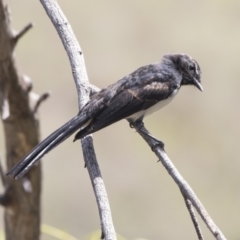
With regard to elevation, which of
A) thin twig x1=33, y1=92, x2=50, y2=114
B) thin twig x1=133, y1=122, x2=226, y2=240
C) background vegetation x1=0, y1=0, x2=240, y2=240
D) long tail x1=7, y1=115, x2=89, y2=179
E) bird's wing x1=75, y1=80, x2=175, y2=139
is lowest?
background vegetation x1=0, y1=0, x2=240, y2=240

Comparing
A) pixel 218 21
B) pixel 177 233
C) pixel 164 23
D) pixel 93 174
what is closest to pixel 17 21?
pixel 164 23

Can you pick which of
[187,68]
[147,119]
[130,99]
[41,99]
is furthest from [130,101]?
[147,119]

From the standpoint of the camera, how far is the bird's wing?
3656 mm

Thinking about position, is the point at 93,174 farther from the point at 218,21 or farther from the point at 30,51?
the point at 218,21

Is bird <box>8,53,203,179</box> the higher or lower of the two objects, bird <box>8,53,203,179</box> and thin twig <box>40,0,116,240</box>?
the lower

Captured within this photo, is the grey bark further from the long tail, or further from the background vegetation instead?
the background vegetation

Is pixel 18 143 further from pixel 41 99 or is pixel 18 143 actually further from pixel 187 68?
pixel 187 68

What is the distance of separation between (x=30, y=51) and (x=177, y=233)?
405 centimetres

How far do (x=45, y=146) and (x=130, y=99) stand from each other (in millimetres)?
731

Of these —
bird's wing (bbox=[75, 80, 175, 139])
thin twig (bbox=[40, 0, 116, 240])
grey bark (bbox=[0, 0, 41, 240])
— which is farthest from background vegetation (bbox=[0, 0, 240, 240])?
thin twig (bbox=[40, 0, 116, 240])

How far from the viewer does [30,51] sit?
1033cm

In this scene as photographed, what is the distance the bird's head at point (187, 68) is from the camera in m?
4.33

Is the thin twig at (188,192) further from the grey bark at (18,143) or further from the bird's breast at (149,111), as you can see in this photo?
the grey bark at (18,143)

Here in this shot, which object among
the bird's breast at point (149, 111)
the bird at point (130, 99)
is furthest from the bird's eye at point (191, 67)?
the bird's breast at point (149, 111)
